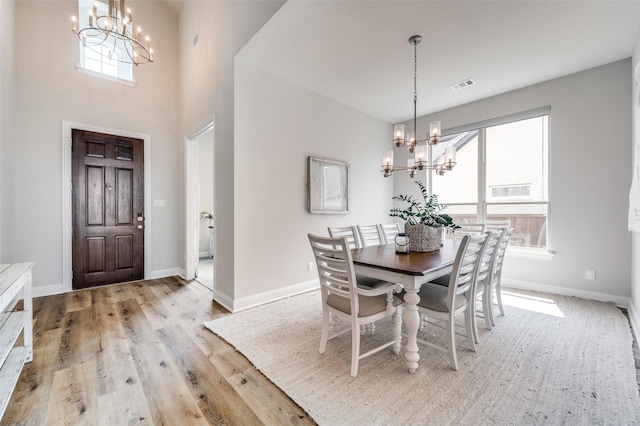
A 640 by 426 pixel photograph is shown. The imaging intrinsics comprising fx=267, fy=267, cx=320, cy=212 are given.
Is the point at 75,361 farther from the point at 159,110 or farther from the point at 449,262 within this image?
the point at 159,110

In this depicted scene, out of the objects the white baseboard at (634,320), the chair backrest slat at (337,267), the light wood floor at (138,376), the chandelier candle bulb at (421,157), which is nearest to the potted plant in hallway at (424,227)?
the chandelier candle bulb at (421,157)

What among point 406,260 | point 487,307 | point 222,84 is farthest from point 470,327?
point 222,84

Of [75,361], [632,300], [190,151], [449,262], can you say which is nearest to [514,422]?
[449,262]

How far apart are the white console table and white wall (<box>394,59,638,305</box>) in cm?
509

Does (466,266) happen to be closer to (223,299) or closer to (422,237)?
(422,237)

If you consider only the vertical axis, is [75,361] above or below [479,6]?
below

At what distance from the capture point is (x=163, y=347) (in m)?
2.21

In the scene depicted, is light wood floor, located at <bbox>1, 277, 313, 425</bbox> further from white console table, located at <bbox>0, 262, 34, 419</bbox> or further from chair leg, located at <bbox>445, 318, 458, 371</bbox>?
chair leg, located at <bbox>445, 318, 458, 371</bbox>

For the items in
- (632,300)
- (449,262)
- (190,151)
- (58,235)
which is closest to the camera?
(449,262)

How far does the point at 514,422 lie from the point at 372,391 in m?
0.74

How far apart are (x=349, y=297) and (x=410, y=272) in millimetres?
439

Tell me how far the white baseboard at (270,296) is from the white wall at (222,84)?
0.12m

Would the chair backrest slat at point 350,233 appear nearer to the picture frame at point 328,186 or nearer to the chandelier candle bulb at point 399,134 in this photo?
the picture frame at point 328,186

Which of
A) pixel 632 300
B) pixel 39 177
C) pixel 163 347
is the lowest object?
pixel 163 347
